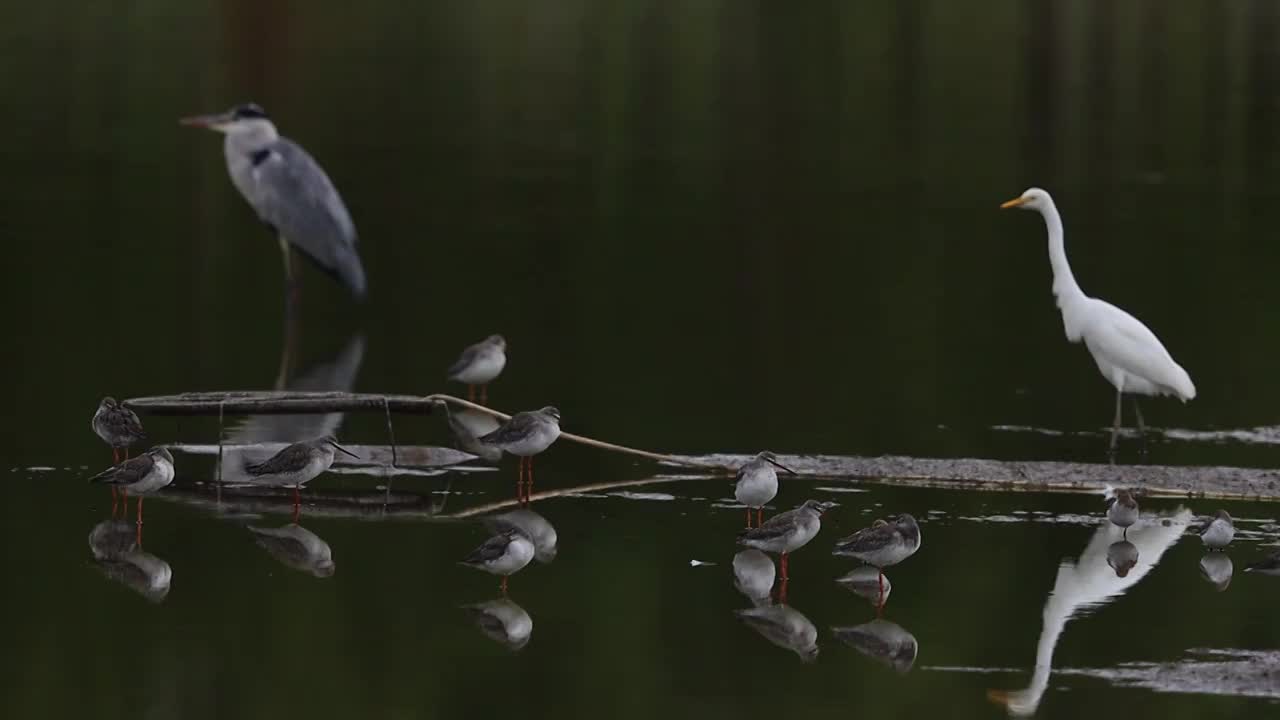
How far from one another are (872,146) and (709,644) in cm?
2847

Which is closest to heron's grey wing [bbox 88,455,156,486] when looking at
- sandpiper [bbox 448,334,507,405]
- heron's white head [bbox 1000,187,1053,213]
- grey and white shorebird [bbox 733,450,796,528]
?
grey and white shorebird [bbox 733,450,796,528]

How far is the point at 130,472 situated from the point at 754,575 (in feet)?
11.0

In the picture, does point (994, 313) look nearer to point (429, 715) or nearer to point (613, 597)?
point (613, 597)

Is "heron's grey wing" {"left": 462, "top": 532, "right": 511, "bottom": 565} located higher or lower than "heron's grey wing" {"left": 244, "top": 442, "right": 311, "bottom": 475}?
lower

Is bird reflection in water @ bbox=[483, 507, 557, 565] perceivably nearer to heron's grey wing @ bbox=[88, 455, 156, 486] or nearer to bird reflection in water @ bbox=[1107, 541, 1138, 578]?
heron's grey wing @ bbox=[88, 455, 156, 486]

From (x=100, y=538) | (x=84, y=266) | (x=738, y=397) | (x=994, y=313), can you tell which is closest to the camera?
(x=100, y=538)

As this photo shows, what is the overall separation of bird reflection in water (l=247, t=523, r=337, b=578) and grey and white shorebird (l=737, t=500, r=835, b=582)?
222 cm

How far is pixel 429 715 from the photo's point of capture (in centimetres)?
986

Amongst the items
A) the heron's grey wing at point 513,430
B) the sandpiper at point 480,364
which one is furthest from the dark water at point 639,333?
the sandpiper at point 480,364

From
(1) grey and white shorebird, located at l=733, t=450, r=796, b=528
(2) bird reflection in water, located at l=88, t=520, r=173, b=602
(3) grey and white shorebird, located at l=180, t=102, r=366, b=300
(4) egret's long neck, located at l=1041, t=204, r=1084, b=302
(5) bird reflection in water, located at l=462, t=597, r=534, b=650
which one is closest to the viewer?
(5) bird reflection in water, located at l=462, t=597, r=534, b=650

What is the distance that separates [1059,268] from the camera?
55.0 ft

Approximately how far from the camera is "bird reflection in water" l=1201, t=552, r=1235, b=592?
11.9 m

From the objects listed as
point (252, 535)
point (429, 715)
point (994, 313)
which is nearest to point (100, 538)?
point (252, 535)

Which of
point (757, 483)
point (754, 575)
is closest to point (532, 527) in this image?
point (757, 483)
